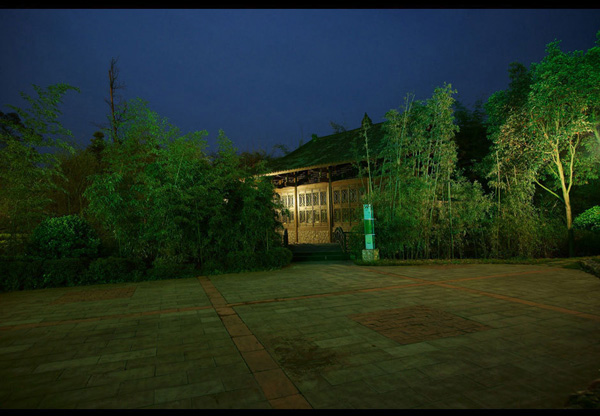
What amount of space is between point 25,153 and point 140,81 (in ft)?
293

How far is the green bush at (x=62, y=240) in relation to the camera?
674 cm

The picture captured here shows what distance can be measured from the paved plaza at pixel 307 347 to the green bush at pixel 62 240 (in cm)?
133

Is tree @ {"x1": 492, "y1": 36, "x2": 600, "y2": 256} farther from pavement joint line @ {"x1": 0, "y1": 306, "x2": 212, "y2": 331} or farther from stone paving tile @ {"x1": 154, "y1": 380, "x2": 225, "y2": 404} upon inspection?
stone paving tile @ {"x1": 154, "y1": 380, "x2": 225, "y2": 404}

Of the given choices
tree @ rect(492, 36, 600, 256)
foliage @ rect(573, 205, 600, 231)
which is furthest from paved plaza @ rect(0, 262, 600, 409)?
tree @ rect(492, 36, 600, 256)

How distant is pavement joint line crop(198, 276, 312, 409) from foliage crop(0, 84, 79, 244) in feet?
17.4

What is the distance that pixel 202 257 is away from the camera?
312 inches

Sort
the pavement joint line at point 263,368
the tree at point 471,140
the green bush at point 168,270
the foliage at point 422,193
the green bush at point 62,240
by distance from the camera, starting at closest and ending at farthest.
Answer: the pavement joint line at point 263,368 → the green bush at point 62,240 → the green bush at point 168,270 → the foliage at point 422,193 → the tree at point 471,140

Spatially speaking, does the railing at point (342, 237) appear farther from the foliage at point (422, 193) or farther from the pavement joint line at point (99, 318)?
the pavement joint line at point (99, 318)

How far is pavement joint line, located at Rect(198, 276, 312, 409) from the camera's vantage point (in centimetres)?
207

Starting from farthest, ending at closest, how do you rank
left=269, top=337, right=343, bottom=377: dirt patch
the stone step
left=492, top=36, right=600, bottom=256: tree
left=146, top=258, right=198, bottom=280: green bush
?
the stone step → left=492, top=36, right=600, bottom=256: tree → left=146, top=258, right=198, bottom=280: green bush → left=269, top=337, right=343, bottom=377: dirt patch

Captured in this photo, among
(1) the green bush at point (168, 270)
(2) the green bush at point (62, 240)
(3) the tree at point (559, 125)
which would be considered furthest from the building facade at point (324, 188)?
(2) the green bush at point (62, 240)
